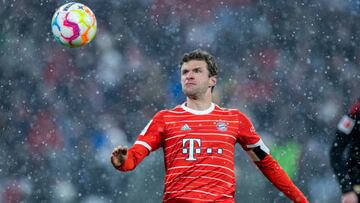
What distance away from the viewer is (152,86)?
31.2 feet

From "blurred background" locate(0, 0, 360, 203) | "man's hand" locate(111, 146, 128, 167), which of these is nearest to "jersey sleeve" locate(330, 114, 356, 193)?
"man's hand" locate(111, 146, 128, 167)

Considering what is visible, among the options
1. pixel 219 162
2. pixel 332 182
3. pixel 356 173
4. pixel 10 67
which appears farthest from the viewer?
pixel 10 67

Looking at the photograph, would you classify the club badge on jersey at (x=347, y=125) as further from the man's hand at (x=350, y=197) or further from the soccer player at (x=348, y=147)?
the man's hand at (x=350, y=197)

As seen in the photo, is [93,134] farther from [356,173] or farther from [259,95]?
[356,173]

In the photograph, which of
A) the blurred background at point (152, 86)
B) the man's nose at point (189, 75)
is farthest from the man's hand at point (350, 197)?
the blurred background at point (152, 86)

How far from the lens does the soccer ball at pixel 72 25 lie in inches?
209

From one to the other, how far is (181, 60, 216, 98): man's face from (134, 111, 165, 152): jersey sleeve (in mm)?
250

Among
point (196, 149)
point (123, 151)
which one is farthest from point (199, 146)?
point (123, 151)

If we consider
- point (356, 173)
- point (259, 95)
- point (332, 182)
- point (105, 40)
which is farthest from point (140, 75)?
point (356, 173)

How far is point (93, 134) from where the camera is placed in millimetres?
9383

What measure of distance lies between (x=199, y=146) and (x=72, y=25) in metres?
1.96

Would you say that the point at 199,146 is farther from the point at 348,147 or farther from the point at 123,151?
the point at 348,147

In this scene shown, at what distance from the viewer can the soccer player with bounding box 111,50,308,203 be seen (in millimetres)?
3779

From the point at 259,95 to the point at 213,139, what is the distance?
557cm
